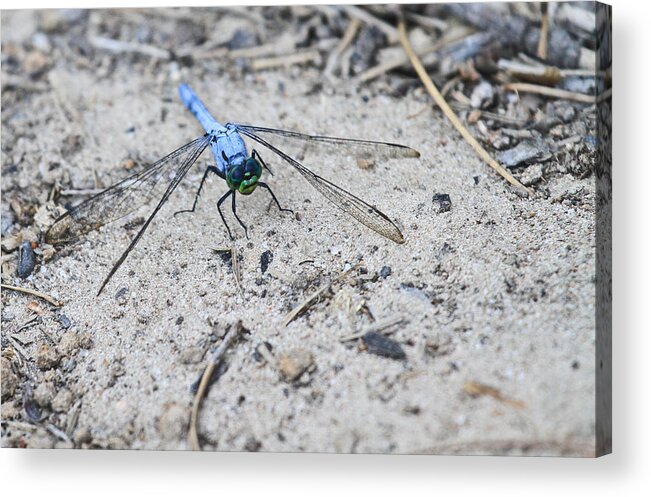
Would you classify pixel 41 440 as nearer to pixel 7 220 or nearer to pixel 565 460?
pixel 7 220

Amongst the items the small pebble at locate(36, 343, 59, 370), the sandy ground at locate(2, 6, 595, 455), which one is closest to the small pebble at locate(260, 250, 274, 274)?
the sandy ground at locate(2, 6, 595, 455)

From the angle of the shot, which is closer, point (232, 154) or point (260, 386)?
point (260, 386)

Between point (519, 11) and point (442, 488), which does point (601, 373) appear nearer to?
point (442, 488)

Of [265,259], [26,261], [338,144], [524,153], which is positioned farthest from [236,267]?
[524,153]

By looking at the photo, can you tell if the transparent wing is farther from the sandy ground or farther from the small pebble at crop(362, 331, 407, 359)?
the small pebble at crop(362, 331, 407, 359)

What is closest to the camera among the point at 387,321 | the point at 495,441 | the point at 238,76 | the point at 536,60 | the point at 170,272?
the point at 495,441

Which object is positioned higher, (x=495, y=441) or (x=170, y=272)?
(x=170, y=272)

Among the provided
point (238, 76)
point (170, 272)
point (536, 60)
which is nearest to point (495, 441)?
point (170, 272)
